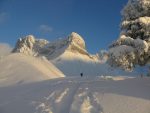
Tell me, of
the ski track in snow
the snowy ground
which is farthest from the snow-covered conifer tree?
the ski track in snow

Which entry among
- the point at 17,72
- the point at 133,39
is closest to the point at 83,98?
the point at 133,39

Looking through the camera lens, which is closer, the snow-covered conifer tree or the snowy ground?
the snowy ground

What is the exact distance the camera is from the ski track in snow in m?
16.9

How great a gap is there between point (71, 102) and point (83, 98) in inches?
35.7

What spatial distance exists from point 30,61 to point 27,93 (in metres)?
19.6

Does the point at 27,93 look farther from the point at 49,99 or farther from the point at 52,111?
the point at 52,111

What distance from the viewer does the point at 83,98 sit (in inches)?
736

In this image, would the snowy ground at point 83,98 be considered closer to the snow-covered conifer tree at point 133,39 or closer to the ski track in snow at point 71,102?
the ski track in snow at point 71,102

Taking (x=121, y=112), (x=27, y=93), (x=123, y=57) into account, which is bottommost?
(x=121, y=112)

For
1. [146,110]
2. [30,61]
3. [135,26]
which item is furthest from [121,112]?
[30,61]

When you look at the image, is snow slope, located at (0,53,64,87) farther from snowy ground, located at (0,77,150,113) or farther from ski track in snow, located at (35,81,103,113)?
ski track in snow, located at (35,81,103,113)

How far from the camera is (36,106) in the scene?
18.3m

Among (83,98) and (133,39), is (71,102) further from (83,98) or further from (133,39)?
(133,39)

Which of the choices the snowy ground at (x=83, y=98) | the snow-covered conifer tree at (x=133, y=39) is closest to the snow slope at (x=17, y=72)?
the snowy ground at (x=83, y=98)
